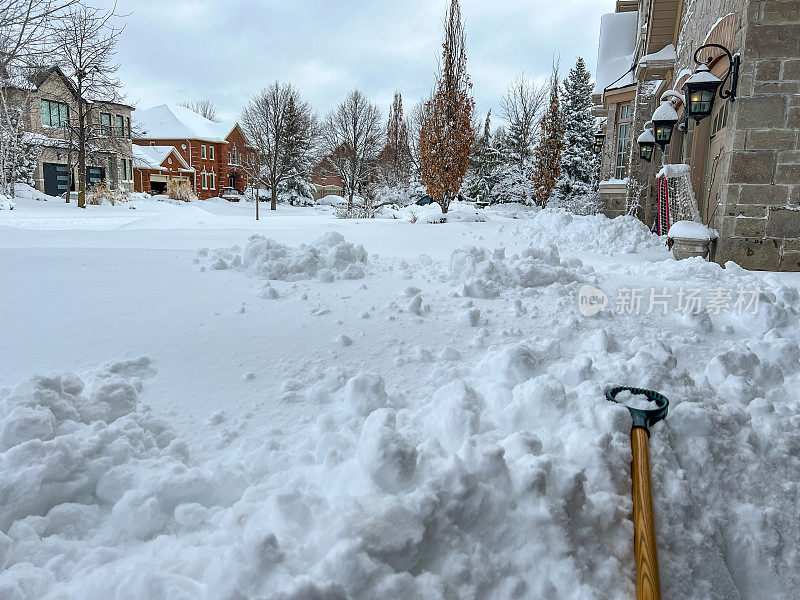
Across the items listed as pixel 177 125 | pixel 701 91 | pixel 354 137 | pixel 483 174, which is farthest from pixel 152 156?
pixel 701 91

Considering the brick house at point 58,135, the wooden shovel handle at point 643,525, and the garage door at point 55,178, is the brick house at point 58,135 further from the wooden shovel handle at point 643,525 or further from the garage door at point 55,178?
the wooden shovel handle at point 643,525

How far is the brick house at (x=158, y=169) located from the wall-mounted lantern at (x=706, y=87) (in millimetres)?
30457

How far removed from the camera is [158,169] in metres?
32.1

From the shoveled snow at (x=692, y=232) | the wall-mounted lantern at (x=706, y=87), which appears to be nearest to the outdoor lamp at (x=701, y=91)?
the wall-mounted lantern at (x=706, y=87)

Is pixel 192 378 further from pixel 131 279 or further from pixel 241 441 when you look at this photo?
pixel 131 279

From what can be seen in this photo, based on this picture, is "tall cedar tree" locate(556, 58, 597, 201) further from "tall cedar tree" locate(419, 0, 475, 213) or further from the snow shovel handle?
the snow shovel handle

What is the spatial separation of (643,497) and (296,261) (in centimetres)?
305

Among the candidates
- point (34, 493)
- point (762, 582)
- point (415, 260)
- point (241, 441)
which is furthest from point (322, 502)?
point (415, 260)

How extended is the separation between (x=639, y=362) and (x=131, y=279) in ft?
11.2

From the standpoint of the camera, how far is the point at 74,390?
2.00m

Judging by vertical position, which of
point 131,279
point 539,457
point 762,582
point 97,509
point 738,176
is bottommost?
point 762,582

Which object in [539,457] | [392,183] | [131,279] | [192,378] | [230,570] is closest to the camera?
[230,570]

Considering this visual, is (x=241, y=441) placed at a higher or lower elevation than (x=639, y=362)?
lower

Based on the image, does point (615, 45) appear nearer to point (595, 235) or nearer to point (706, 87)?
point (595, 235)
